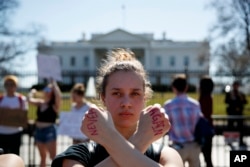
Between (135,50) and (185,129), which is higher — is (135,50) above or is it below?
below

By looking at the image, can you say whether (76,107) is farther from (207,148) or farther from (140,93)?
(140,93)

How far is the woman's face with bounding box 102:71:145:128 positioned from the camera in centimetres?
194

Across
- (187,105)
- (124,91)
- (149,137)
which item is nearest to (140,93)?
(124,91)

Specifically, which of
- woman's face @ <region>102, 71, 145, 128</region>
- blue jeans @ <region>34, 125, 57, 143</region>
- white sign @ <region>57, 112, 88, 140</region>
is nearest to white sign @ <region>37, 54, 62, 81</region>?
white sign @ <region>57, 112, 88, 140</region>

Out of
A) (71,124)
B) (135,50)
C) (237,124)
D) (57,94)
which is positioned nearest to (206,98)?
(71,124)

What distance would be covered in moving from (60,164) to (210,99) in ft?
18.0

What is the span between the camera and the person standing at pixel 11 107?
703 centimetres

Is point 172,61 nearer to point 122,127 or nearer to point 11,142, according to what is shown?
point 11,142

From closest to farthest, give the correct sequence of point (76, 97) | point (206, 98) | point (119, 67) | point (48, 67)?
point (119, 67), point (76, 97), point (206, 98), point (48, 67)

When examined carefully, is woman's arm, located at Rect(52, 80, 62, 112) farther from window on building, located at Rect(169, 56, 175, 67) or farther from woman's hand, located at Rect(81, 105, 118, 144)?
window on building, located at Rect(169, 56, 175, 67)

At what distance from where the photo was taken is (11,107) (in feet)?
23.2

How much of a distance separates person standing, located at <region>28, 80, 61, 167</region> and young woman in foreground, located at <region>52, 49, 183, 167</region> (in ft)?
17.5

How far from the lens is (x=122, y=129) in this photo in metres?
1.96

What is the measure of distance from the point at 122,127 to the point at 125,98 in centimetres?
12
